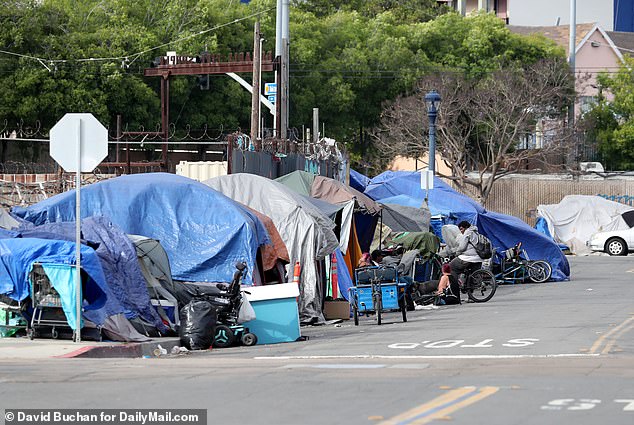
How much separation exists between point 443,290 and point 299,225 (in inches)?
186

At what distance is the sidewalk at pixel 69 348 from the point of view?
15.2 metres

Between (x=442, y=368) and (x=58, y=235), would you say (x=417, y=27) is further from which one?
(x=442, y=368)

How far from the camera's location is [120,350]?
53.0 feet

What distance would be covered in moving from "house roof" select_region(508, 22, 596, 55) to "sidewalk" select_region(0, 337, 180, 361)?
60.5 metres

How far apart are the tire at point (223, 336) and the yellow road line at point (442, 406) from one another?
23.5ft

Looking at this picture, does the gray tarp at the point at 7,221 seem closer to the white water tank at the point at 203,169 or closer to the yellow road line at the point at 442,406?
the white water tank at the point at 203,169

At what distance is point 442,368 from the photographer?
13.4 m

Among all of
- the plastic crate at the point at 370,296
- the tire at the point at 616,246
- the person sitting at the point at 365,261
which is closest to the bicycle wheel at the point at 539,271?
the person sitting at the point at 365,261

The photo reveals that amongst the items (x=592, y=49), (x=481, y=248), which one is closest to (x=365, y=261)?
(x=481, y=248)

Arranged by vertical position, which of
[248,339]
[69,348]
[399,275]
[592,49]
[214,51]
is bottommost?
[248,339]

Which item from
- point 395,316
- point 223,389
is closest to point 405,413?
point 223,389

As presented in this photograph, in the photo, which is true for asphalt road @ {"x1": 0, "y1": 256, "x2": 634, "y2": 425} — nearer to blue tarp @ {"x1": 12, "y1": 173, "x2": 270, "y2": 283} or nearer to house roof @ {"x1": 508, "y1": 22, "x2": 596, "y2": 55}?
blue tarp @ {"x1": 12, "y1": 173, "x2": 270, "y2": 283}

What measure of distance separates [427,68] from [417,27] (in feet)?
16.0

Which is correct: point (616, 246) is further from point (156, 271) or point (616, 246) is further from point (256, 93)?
point (156, 271)
